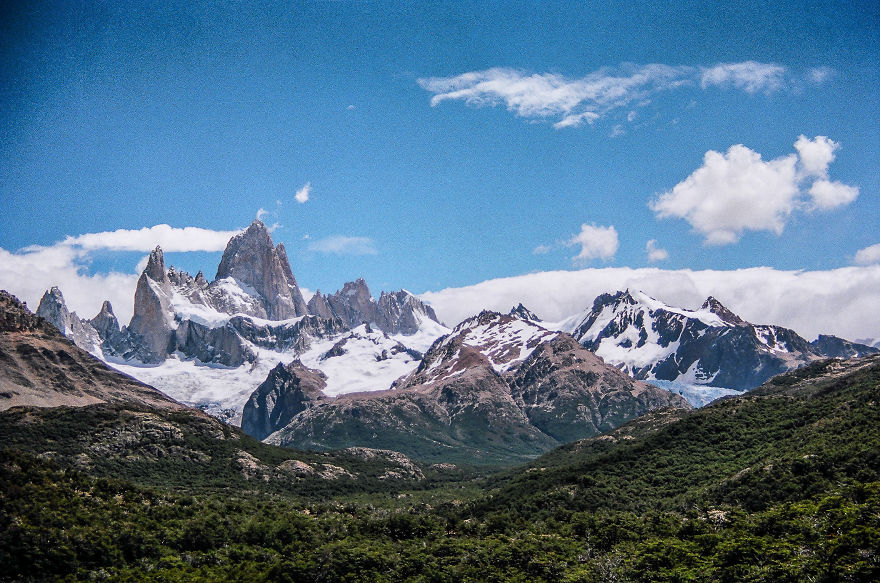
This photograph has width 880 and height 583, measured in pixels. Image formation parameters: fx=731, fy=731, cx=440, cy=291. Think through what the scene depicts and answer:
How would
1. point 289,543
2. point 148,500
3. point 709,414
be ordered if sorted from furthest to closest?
point 709,414 < point 148,500 < point 289,543

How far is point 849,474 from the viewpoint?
330 feet

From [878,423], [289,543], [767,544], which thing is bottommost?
[289,543]

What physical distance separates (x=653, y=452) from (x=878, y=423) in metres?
59.3

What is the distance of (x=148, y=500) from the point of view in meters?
112

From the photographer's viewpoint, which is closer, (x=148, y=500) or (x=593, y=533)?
(x=593, y=533)

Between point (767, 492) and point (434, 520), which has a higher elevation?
point (767, 492)

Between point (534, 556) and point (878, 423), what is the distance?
221 feet

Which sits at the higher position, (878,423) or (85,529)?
(878,423)

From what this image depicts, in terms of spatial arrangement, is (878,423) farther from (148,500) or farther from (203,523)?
(148,500)

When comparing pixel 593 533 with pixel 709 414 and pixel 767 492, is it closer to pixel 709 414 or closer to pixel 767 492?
pixel 767 492

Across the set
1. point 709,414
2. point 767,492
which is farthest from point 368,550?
point 709,414

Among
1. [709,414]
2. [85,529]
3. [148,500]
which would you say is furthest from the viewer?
[709,414]

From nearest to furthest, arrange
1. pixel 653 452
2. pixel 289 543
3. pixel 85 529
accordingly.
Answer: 1. pixel 85 529
2. pixel 289 543
3. pixel 653 452

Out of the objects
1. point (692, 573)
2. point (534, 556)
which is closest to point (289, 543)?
point (534, 556)
